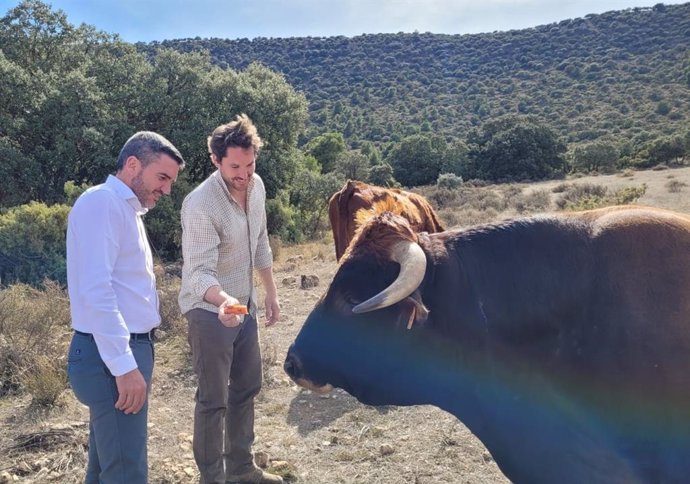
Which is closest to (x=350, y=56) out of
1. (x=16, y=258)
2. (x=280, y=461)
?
(x=16, y=258)

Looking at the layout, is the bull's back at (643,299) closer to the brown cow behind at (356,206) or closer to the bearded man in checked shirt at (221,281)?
the bearded man in checked shirt at (221,281)

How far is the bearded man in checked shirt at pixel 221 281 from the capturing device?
3367mm

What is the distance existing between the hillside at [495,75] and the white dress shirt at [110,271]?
4116cm

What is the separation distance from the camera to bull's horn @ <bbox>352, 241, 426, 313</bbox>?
2.31 meters

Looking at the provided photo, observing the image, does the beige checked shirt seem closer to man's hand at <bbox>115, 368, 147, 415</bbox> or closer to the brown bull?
man's hand at <bbox>115, 368, 147, 415</bbox>

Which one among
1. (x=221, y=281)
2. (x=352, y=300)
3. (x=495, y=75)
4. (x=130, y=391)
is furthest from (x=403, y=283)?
(x=495, y=75)

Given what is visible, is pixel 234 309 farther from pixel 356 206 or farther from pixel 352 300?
pixel 356 206

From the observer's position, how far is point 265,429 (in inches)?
202

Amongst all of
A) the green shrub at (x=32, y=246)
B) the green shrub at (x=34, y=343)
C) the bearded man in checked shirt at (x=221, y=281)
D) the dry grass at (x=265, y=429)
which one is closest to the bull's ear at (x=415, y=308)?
the bearded man in checked shirt at (x=221, y=281)

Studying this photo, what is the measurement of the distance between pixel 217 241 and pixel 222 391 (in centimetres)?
94

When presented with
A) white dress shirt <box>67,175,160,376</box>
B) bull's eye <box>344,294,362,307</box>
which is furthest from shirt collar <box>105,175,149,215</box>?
bull's eye <box>344,294,362,307</box>

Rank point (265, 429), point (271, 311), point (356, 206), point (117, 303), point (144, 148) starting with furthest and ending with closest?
point (356, 206) < point (265, 429) < point (271, 311) < point (144, 148) < point (117, 303)

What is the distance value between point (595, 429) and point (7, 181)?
17749 mm

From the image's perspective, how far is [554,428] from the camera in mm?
2574
